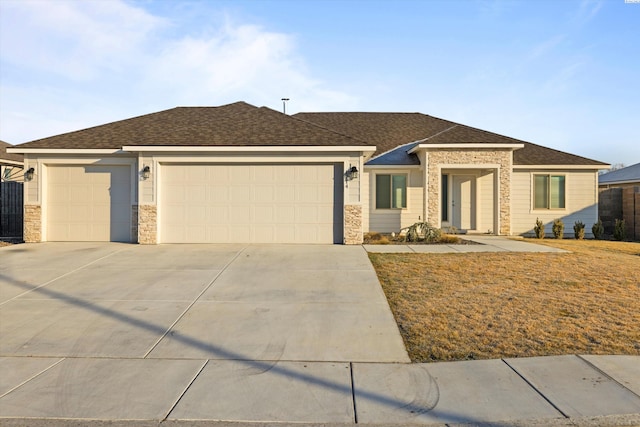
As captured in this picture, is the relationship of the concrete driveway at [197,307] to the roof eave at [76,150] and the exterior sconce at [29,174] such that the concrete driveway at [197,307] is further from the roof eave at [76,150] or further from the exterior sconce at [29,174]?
the roof eave at [76,150]

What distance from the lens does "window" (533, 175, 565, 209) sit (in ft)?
55.7

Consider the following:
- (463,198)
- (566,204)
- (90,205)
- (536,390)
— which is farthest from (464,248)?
(90,205)

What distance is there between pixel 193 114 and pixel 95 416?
1376 cm

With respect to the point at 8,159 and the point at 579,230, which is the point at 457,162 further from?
the point at 8,159

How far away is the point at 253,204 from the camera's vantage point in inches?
517

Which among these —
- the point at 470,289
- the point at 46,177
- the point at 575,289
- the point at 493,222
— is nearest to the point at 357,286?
the point at 470,289

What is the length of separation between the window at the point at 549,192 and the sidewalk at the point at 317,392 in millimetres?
13530

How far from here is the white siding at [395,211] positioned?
54.5 feet

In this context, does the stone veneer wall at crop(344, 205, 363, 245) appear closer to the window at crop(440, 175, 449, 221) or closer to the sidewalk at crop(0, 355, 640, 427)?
the window at crop(440, 175, 449, 221)

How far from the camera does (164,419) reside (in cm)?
367

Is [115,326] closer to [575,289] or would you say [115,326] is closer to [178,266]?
[178,266]

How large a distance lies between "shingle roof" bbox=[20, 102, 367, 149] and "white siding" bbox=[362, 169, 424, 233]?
3856mm

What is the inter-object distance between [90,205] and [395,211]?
10.9 m

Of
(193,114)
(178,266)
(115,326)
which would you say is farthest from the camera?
(193,114)
